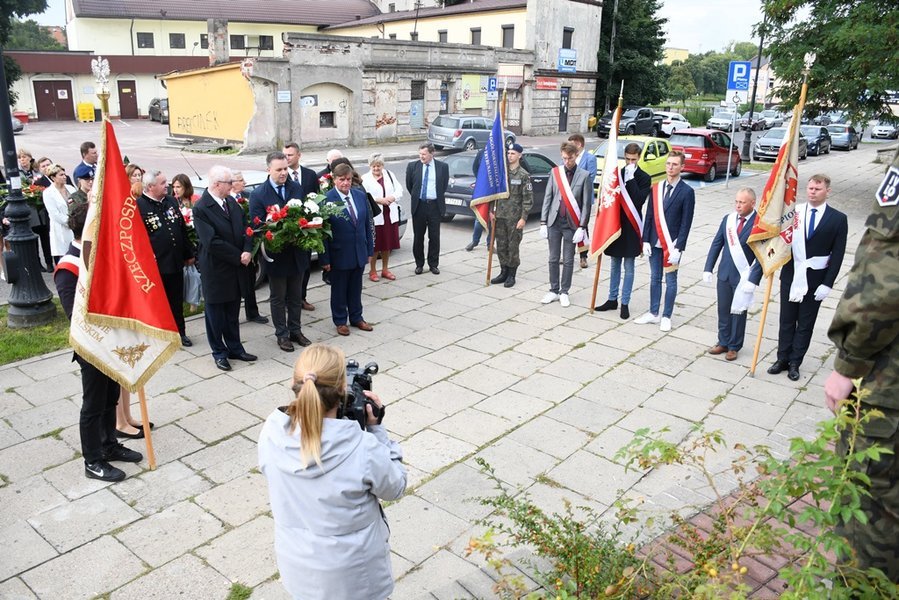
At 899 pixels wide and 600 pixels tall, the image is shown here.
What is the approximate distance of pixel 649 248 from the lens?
838 cm

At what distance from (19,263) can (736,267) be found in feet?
27.1

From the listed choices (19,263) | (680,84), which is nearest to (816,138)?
(19,263)

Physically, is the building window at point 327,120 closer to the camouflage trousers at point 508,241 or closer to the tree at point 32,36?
the camouflage trousers at point 508,241

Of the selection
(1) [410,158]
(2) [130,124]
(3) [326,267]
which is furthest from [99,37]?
(3) [326,267]

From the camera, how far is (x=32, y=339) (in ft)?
26.2

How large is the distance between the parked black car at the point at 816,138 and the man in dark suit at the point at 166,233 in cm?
3167

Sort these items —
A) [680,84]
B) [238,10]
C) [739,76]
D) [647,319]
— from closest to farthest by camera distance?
[647,319] → [739,76] → [238,10] → [680,84]

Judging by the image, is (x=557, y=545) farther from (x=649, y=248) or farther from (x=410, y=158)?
(x=410, y=158)

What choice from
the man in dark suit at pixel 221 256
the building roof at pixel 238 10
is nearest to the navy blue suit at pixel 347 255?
the man in dark suit at pixel 221 256

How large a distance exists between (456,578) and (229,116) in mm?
28887

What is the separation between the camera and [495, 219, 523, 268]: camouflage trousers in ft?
33.6

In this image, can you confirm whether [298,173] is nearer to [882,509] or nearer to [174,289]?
[174,289]

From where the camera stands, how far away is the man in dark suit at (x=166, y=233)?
704 centimetres

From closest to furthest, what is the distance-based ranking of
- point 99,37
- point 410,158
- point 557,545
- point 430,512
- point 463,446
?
1. point 557,545
2. point 430,512
3. point 463,446
4. point 410,158
5. point 99,37
